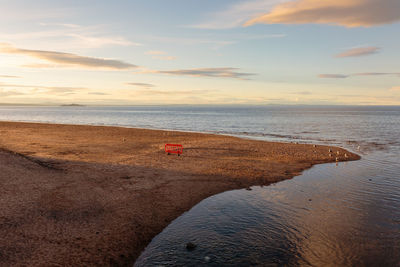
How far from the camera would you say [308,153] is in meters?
30.8

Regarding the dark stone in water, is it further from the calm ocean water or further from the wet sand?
the wet sand

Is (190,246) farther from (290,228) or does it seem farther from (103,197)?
(103,197)

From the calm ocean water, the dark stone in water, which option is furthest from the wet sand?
the dark stone in water

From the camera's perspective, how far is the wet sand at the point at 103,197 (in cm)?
946

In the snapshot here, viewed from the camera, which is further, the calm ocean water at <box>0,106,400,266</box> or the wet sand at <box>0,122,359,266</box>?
the calm ocean water at <box>0,106,400,266</box>

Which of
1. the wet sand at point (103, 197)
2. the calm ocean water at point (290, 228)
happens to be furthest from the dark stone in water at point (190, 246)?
the wet sand at point (103, 197)

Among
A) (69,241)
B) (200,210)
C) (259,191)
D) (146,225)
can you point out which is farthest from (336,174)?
(69,241)

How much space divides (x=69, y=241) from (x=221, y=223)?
6492 mm

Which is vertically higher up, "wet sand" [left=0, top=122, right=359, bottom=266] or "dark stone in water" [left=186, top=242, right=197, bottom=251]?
"wet sand" [left=0, top=122, right=359, bottom=266]

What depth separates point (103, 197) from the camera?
47.3 feet

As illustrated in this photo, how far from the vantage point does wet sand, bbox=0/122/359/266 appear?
31.0 ft

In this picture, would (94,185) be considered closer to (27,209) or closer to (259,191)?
(27,209)

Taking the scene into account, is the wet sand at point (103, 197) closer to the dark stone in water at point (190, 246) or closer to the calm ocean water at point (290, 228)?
the calm ocean water at point (290, 228)

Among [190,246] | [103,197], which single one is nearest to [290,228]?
[190,246]
